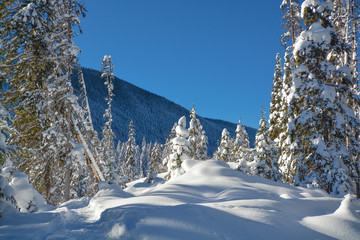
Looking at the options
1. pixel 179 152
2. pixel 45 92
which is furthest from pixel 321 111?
pixel 45 92

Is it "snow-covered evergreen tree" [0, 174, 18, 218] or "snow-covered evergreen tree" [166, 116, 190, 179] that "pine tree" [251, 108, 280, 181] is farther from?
"snow-covered evergreen tree" [0, 174, 18, 218]

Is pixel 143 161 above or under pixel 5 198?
under

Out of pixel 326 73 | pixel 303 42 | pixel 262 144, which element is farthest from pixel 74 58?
pixel 262 144

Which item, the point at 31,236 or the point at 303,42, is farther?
the point at 303,42

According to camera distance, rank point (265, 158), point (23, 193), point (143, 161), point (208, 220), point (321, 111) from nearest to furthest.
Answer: point (208, 220) → point (23, 193) → point (321, 111) → point (265, 158) → point (143, 161)

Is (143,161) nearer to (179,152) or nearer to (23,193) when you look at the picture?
(179,152)

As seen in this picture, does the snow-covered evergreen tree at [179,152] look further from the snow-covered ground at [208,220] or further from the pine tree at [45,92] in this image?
the snow-covered ground at [208,220]

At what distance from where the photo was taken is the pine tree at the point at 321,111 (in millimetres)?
10125

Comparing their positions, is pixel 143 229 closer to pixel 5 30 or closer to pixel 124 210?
pixel 124 210

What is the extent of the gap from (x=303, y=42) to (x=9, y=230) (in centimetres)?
1224

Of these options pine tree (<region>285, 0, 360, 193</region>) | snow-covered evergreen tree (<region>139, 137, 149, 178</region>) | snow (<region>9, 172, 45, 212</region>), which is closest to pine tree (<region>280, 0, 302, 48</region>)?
pine tree (<region>285, 0, 360, 193</region>)

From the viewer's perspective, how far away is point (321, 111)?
10.5 metres

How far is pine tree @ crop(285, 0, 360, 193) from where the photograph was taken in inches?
399

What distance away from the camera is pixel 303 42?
35.6 ft
